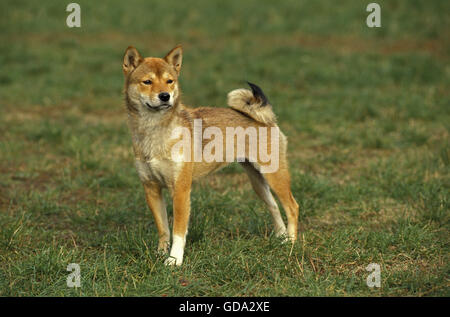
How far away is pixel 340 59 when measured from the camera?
39.3 ft

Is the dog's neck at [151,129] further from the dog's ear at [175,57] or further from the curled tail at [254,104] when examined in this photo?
the curled tail at [254,104]

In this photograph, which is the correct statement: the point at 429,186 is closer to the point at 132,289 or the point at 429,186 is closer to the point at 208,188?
the point at 208,188

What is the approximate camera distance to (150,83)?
15.4ft

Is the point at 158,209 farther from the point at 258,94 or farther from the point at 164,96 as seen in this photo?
the point at 258,94

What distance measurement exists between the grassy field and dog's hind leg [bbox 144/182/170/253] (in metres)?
0.16

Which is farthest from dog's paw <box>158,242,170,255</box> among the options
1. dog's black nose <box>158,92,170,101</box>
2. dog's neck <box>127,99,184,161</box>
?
dog's black nose <box>158,92,170,101</box>

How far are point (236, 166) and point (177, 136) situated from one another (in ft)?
8.44

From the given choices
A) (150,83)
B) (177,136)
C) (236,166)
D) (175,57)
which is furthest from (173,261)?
(236,166)

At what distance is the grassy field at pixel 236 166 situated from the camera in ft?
15.1

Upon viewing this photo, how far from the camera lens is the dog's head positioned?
4633 mm

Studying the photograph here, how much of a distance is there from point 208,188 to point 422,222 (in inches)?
97.2

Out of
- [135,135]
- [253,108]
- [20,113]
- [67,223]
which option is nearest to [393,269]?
[253,108]
